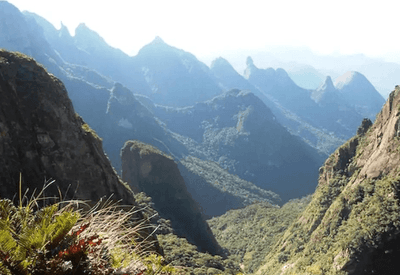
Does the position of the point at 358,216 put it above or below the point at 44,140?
above

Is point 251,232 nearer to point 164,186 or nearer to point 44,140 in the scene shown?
point 164,186

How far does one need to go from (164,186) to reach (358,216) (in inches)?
1805

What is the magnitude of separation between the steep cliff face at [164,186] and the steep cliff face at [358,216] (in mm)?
19918

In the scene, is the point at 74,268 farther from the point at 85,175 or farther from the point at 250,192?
the point at 250,192

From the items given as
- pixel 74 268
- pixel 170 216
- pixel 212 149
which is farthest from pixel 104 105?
pixel 74 268

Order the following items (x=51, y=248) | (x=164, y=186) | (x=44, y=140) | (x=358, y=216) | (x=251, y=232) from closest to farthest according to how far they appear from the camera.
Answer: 1. (x=51, y=248)
2. (x=44, y=140)
3. (x=358, y=216)
4. (x=164, y=186)
5. (x=251, y=232)

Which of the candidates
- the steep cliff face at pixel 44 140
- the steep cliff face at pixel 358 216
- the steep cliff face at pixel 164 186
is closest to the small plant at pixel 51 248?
the steep cliff face at pixel 44 140

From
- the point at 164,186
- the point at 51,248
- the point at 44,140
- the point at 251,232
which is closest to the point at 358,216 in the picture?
the point at 44,140

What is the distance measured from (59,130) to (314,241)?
107 ft

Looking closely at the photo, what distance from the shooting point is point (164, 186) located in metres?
68.4

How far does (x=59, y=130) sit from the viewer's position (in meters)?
19.5

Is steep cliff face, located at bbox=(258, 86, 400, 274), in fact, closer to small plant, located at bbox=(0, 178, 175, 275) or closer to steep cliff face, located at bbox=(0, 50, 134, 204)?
steep cliff face, located at bbox=(0, 50, 134, 204)

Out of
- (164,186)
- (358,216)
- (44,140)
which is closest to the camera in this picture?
(44,140)

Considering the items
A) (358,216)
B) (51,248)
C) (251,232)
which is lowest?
(251,232)
